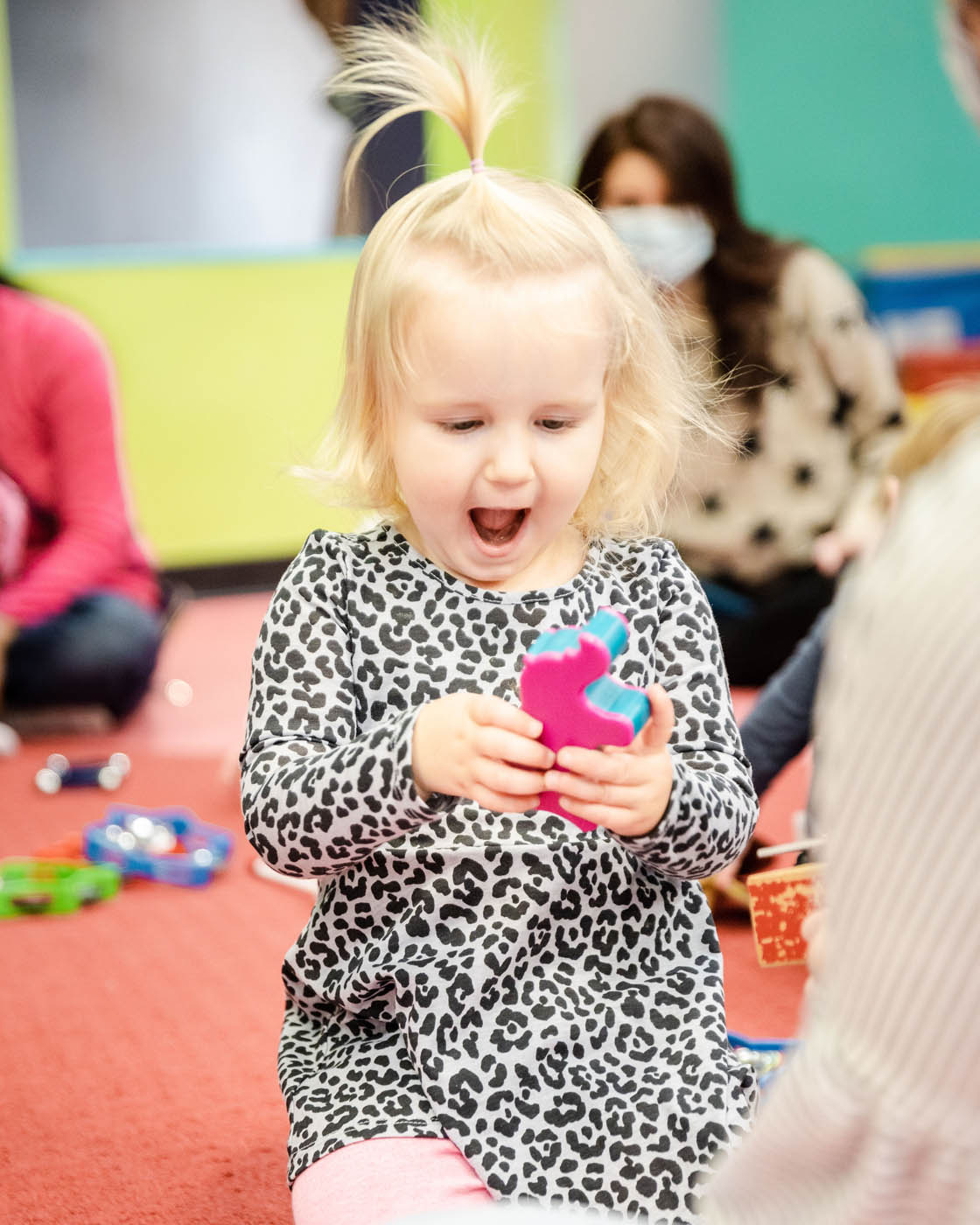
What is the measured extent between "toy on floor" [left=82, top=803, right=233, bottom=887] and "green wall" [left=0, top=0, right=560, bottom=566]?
1701 mm

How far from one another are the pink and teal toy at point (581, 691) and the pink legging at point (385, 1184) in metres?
0.20

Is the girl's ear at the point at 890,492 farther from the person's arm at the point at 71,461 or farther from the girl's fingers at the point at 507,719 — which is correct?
the person's arm at the point at 71,461

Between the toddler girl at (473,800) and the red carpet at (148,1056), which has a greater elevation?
the toddler girl at (473,800)

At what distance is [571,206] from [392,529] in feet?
0.63

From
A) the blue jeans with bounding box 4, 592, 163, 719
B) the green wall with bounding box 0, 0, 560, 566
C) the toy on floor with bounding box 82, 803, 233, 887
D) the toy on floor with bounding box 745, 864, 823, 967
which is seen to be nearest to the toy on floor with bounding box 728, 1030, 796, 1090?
the toy on floor with bounding box 745, 864, 823, 967

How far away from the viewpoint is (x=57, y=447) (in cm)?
224

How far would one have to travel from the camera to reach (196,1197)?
3.00 ft

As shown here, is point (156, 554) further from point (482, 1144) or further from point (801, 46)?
point (482, 1144)

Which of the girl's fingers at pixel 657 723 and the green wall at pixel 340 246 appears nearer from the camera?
the girl's fingers at pixel 657 723

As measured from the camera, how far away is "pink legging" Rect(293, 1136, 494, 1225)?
69 cm

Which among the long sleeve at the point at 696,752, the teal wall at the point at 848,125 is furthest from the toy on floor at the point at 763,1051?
the teal wall at the point at 848,125

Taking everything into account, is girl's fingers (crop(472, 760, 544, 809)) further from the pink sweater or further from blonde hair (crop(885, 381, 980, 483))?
the pink sweater

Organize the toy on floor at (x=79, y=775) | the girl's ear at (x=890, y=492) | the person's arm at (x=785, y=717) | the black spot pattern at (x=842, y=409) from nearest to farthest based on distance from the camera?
1. the girl's ear at (x=890, y=492)
2. the person's arm at (x=785, y=717)
3. the toy on floor at (x=79, y=775)
4. the black spot pattern at (x=842, y=409)

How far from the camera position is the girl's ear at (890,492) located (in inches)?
40.2
